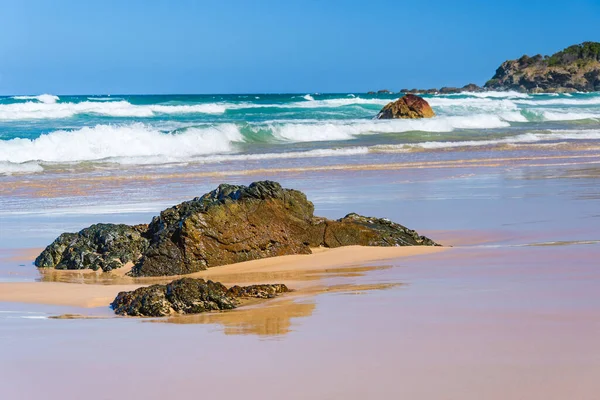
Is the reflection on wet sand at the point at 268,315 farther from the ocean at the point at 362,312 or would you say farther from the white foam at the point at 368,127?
the white foam at the point at 368,127

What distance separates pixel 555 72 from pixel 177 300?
114m

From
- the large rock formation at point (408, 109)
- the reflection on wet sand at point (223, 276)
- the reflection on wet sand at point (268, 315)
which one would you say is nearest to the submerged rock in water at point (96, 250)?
the reflection on wet sand at point (223, 276)

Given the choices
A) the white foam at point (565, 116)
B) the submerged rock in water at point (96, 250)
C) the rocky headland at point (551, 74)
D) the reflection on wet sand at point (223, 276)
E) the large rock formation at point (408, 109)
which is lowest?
the reflection on wet sand at point (223, 276)

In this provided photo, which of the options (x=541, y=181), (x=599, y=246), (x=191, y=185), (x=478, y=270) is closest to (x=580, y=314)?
(x=478, y=270)

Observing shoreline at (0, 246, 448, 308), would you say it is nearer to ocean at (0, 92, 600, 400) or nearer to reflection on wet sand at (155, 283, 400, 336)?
ocean at (0, 92, 600, 400)

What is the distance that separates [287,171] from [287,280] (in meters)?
11.2

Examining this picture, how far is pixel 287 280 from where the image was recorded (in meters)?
6.23

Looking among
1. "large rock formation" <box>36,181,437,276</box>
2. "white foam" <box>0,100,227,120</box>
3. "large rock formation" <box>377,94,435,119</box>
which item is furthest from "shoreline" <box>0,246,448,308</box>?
"white foam" <box>0,100,227,120</box>

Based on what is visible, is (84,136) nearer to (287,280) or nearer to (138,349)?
(287,280)

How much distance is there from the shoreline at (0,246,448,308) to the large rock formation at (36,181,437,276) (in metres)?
0.14

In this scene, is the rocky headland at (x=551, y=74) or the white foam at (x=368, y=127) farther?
the rocky headland at (x=551, y=74)

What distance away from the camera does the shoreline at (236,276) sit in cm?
584

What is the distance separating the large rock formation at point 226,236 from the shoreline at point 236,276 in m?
0.14

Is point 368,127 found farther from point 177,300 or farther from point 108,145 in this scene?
point 177,300
